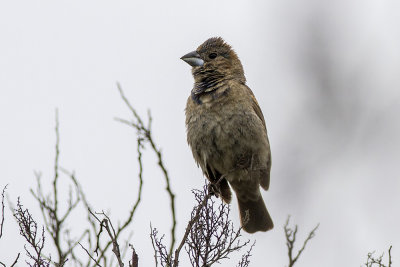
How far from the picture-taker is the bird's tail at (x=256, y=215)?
5.93 metres

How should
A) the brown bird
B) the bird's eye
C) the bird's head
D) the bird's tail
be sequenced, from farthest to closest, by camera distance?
the bird's eye < the bird's tail < the bird's head < the brown bird

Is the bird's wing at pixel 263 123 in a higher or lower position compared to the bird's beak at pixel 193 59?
lower

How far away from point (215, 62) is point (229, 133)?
1.03 m

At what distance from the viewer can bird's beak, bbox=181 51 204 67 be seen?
5965mm

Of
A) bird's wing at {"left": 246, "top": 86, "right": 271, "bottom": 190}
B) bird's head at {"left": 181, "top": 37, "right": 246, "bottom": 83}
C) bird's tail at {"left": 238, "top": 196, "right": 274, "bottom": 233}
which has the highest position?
bird's head at {"left": 181, "top": 37, "right": 246, "bottom": 83}

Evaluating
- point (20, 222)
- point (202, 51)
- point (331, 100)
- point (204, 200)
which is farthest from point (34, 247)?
point (202, 51)

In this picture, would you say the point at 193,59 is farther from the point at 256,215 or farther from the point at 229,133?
the point at 256,215

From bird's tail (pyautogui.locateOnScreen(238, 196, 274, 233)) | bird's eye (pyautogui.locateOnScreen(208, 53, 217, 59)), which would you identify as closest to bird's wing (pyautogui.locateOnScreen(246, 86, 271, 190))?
bird's tail (pyautogui.locateOnScreen(238, 196, 274, 233))

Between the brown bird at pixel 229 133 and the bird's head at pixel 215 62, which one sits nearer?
the brown bird at pixel 229 133

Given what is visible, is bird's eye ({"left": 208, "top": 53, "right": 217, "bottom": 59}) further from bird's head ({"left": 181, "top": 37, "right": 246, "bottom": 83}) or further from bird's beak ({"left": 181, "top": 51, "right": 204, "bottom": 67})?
bird's beak ({"left": 181, "top": 51, "right": 204, "bottom": 67})

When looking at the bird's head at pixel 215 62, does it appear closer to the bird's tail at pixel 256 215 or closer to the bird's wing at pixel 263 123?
the bird's wing at pixel 263 123

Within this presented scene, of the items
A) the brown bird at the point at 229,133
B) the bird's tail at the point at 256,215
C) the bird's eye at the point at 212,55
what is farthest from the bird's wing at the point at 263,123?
the bird's eye at the point at 212,55

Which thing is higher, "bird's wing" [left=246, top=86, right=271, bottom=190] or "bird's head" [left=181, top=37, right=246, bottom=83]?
"bird's head" [left=181, top=37, right=246, bottom=83]

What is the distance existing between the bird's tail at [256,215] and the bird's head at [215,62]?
125 centimetres
